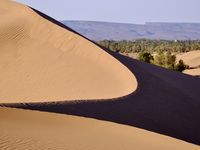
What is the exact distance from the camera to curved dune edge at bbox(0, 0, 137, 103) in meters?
19.1

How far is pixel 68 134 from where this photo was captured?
11.9 m

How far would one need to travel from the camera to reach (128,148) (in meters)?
11.2

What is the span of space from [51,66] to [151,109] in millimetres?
7252

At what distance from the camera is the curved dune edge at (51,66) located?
1909 cm

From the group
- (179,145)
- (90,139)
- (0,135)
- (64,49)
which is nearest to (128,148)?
(90,139)

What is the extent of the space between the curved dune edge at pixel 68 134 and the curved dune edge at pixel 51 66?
4064 mm

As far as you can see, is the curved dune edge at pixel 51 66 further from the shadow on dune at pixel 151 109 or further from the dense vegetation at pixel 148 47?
the dense vegetation at pixel 148 47

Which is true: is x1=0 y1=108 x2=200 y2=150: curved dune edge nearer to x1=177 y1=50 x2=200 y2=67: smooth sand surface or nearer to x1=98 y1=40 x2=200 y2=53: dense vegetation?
x1=177 y1=50 x2=200 y2=67: smooth sand surface

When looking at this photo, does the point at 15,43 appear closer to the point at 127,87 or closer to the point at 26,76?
the point at 26,76

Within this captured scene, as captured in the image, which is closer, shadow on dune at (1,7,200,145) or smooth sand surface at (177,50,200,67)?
shadow on dune at (1,7,200,145)

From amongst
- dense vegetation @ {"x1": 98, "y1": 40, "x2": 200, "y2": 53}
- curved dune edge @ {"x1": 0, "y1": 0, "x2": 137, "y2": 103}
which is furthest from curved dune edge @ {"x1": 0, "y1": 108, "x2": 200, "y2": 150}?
dense vegetation @ {"x1": 98, "y1": 40, "x2": 200, "y2": 53}

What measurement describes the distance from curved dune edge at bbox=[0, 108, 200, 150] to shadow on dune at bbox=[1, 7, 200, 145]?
94cm

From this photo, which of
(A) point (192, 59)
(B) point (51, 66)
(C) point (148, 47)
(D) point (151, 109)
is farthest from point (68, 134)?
(C) point (148, 47)

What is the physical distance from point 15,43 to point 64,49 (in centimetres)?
262
